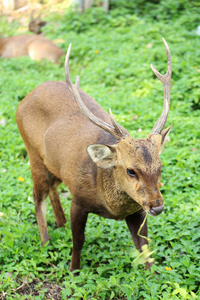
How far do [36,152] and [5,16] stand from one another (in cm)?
1002

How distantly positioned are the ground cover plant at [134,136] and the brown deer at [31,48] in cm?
32

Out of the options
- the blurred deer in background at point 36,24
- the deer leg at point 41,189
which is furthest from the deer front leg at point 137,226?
the blurred deer in background at point 36,24

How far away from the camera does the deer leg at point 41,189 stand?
4312 millimetres

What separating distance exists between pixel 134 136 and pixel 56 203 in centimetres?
172

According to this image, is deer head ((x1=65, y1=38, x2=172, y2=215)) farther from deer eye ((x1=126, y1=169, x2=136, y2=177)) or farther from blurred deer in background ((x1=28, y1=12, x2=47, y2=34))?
blurred deer in background ((x1=28, y1=12, x2=47, y2=34))

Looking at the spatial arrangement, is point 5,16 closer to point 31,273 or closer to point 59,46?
point 59,46

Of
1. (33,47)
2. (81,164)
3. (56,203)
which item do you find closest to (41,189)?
(56,203)

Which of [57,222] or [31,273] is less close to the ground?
[31,273]

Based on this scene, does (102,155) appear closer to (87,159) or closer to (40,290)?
(87,159)

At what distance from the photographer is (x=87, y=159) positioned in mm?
3615

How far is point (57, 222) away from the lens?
4590 mm

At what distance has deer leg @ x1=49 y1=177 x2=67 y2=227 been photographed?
14.8ft

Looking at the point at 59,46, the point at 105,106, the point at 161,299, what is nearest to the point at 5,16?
the point at 59,46

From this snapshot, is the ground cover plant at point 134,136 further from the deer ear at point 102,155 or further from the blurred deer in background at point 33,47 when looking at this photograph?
the deer ear at point 102,155
